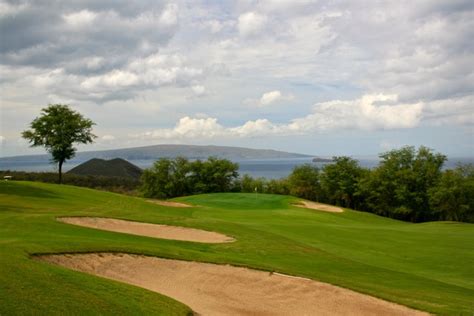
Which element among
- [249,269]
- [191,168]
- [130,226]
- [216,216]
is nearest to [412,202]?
[191,168]

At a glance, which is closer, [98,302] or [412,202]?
[98,302]

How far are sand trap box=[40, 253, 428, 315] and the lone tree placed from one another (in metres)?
39.5

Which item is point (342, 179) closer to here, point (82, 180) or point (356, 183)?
point (356, 183)

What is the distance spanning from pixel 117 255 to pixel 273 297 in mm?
5534

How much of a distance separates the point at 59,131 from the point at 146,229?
31.2 meters

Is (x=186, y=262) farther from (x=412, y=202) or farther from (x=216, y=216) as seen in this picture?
(x=412, y=202)

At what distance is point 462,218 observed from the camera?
6888cm

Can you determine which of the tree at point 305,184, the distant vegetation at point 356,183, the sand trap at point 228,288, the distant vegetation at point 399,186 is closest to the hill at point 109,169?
the distant vegetation at point 356,183

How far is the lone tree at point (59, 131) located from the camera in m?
51.3

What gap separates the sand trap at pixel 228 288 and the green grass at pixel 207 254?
61cm

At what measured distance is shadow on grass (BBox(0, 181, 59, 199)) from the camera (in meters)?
33.5

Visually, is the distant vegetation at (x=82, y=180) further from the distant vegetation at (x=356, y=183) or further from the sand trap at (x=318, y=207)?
the sand trap at (x=318, y=207)

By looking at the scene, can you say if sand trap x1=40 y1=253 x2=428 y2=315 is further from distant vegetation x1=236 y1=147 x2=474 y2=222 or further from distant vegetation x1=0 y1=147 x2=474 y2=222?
distant vegetation x1=236 y1=147 x2=474 y2=222

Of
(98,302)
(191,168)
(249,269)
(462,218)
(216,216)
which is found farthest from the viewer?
(191,168)
